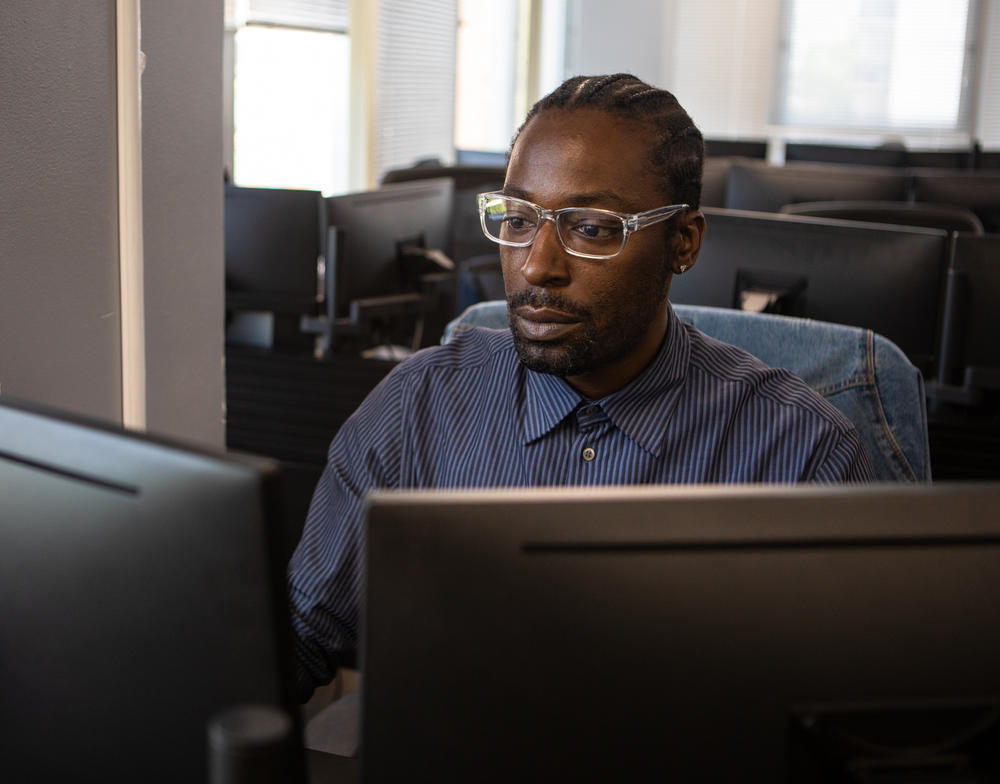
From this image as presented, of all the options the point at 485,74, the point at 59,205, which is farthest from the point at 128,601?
the point at 485,74

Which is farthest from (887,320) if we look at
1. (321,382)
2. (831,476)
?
(321,382)

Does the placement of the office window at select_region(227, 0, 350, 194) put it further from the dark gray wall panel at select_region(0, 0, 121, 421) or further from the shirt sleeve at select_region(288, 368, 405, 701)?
the shirt sleeve at select_region(288, 368, 405, 701)

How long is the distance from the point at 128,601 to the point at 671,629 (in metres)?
0.31

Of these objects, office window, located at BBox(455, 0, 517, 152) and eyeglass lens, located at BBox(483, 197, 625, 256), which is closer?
eyeglass lens, located at BBox(483, 197, 625, 256)

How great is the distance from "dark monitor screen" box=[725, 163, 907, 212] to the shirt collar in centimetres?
247

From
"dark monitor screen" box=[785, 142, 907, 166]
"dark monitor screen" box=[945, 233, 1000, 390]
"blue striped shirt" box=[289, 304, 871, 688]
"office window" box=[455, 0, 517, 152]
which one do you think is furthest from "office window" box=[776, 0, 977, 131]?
"blue striped shirt" box=[289, 304, 871, 688]

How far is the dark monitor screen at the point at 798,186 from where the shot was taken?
143 inches

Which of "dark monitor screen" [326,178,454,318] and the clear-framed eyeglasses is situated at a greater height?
the clear-framed eyeglasses

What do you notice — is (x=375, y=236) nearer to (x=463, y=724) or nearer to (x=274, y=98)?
(x=274, y=98)

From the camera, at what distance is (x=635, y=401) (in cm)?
128

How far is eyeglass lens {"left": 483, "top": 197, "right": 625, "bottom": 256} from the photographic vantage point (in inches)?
48.6

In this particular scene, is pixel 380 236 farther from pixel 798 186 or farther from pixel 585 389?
pixel 585 389

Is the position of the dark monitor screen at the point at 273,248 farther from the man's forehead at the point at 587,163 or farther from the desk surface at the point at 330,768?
the desk surface at the point at 330,768

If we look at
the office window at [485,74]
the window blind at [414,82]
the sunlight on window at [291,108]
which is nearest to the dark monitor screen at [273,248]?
the sunlight on window at [291,108]
